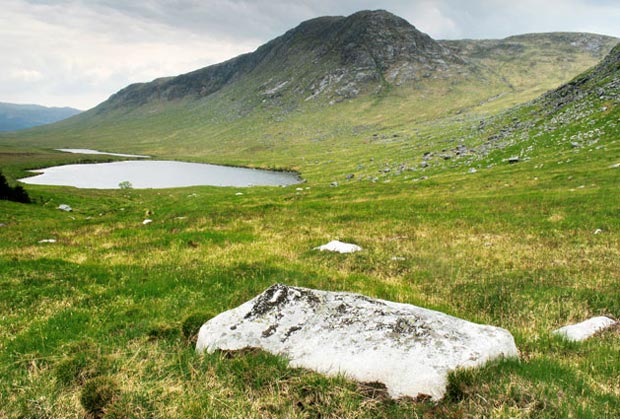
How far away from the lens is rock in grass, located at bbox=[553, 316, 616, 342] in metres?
7.54

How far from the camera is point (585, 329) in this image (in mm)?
7871

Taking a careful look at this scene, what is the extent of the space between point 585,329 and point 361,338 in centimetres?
535

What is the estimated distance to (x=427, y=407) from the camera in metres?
5.11

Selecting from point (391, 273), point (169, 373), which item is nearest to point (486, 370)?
point (169, 373)

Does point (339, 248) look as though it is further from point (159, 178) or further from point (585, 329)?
point (159, 178)

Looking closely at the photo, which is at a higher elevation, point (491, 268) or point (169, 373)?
point (169, 373)

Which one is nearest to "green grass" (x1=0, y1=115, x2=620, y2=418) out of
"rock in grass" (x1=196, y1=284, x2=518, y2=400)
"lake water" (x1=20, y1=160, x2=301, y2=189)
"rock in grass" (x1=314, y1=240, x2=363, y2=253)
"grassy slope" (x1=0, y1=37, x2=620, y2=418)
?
"grassy slope" (x1=0, y1=37, x2=620, y2=418)

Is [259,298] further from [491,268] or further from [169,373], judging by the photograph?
[491,268]

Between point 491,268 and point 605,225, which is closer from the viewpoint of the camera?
point 491,268

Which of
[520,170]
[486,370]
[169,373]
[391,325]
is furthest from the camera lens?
[520,170]

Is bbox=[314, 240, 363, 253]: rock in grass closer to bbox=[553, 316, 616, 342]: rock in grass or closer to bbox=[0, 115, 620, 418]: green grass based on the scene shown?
bbox=[0, 115, 620, 418]: green grass

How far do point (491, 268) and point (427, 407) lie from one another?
10224 millimetres

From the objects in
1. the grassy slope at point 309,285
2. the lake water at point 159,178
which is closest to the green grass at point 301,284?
the grassy slope at point 309,285

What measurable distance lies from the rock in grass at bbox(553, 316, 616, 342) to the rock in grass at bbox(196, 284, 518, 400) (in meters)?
2.26
